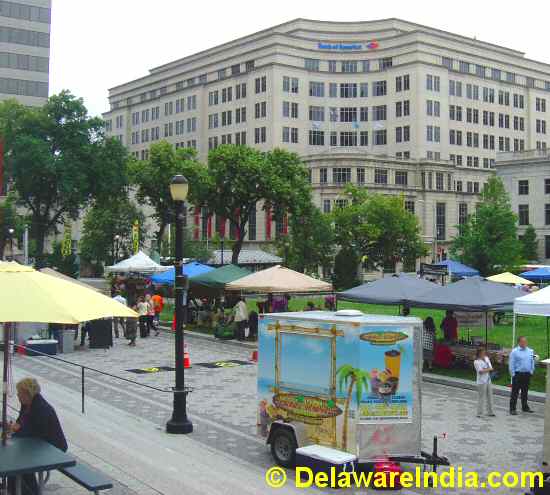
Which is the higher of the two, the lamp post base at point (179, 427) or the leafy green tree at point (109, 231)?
the leafy green tree at point (109, 231)

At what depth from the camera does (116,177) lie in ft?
191

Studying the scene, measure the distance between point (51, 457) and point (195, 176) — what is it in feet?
184

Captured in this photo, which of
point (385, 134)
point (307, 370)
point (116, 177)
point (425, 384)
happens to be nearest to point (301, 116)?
point (385, 134)

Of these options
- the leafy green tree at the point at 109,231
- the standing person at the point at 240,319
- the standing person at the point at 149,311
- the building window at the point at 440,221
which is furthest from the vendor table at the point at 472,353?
the building window at the point at 440,221

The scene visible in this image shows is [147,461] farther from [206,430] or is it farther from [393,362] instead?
[393,362]

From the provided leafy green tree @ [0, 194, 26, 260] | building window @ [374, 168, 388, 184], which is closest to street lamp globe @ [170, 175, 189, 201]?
leafy green tree @ [0, 194, 26, 260]

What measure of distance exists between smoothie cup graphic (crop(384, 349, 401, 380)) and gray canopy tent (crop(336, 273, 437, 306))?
11.9 metres

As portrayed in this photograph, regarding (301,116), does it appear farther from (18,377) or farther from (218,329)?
(18,377)

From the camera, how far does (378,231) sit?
70.5 m

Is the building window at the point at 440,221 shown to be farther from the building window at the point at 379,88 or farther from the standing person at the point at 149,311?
the standing person at the point at 149,311

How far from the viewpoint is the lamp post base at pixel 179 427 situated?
1346 cm

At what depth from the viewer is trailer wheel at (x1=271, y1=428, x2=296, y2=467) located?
1116 centimetres

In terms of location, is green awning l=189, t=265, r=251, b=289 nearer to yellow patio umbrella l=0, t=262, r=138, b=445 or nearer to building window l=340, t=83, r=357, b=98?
yellow patio umbrella l=0, t=262, r=138, b=445

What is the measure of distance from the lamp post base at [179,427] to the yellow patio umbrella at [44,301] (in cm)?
494
